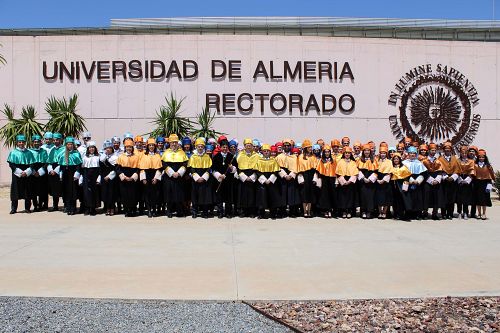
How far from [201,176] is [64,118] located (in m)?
9.13

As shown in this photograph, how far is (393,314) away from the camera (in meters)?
4.64

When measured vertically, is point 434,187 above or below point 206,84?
below

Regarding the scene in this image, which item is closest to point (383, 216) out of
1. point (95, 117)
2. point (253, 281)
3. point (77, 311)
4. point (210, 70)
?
point (253, 281)

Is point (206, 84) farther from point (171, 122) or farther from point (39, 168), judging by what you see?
point (39, 168)

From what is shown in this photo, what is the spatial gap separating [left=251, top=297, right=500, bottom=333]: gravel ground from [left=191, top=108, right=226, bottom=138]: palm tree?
1353 centimetres

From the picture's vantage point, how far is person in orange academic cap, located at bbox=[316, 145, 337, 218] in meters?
11.6

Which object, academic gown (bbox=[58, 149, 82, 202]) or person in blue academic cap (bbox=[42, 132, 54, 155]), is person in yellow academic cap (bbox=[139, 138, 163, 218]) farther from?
person in blue academic cap (bbox=[42, 132, 54, 155])

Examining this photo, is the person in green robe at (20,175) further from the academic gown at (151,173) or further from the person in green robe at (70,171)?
the academic gown at (151,173)

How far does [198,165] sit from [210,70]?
9.15m

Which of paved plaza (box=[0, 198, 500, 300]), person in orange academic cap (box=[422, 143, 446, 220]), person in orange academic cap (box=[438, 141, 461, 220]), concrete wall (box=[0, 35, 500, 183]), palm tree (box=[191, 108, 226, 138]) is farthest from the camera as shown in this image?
concrete wall (box=[0, 35, 500, 183])

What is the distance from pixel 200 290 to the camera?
5.36 meters

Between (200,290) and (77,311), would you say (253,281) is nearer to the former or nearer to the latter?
(200,290)

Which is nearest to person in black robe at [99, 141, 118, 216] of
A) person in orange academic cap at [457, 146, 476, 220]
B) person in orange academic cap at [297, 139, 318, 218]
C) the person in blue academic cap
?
the person in blue academic cap

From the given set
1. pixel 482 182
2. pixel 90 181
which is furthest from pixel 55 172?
pixel 482 182
